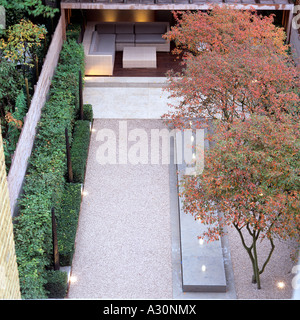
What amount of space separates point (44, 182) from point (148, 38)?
996 centimetres

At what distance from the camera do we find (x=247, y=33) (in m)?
14.4

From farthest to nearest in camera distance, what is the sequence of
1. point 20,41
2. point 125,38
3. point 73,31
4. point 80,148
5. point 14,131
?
point 125,38 → point 73,31 → point 20,41 → point 80,148 → point 14,131

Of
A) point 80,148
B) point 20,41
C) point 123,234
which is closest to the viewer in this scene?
point 123,234

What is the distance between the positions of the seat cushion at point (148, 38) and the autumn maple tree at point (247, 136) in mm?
4896

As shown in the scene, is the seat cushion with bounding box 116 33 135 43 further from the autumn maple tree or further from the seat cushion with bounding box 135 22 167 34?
the autumn maple tree

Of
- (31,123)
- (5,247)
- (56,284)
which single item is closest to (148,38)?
(31,123)

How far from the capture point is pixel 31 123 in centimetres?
1371

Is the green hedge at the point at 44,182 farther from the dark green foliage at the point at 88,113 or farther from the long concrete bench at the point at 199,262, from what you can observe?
the long concrete bench at the point at 199,262

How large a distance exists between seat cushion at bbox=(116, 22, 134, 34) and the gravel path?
23.0 ft

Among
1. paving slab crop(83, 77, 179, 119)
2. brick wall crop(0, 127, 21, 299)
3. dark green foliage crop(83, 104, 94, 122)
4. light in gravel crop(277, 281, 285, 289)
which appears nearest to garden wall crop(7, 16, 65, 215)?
dark green foliage crop(83, 104, 94, 122)

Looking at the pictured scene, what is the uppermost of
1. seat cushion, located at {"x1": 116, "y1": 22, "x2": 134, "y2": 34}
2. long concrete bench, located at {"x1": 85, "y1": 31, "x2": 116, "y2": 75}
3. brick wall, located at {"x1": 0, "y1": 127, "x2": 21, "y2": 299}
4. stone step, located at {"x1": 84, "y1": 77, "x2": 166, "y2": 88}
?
seat cushion, located at {"x1": 116, "y1": 22, "x2": 134, "y2": 34}

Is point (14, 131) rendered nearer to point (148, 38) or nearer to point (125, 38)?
point (125, 38)

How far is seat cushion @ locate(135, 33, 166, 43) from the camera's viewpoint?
66.8ft
